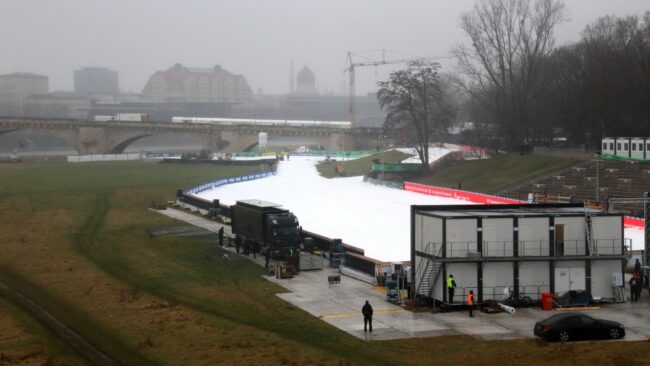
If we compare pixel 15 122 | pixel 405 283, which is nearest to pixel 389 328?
pixel 405 283

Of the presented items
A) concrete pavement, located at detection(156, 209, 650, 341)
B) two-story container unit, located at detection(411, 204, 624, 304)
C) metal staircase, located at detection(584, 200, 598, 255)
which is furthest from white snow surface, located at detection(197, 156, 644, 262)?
metal staircase, located at detection(584, 200, 598, 255)

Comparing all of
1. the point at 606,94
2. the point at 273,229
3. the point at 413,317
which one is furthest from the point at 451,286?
the point at 606,94

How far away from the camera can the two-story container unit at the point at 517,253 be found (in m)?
34.1

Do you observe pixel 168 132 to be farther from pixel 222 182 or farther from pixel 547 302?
pixel 547 302

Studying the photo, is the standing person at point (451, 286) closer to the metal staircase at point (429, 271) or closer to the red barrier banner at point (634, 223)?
the metal staircase at point (429, 271)

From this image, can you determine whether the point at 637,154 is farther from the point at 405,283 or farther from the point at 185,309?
the point at 185,309

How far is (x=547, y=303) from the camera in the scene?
33.6m

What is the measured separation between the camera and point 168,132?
183500 mm

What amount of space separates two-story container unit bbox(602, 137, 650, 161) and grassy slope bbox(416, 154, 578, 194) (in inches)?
134

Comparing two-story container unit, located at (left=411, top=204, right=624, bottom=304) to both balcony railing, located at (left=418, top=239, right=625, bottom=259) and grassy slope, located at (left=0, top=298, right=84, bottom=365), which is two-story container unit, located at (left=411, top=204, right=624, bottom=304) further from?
grassy slope, located at (left=0, top=298, right=84, bottom=365)

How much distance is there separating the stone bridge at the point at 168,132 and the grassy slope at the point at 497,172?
74.4 metres

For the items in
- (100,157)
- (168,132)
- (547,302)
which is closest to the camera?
(547,302)

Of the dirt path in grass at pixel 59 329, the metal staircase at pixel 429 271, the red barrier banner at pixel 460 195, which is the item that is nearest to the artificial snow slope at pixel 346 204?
the red barrier banner at pixel 460 195

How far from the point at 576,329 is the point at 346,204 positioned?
51.4 meters
